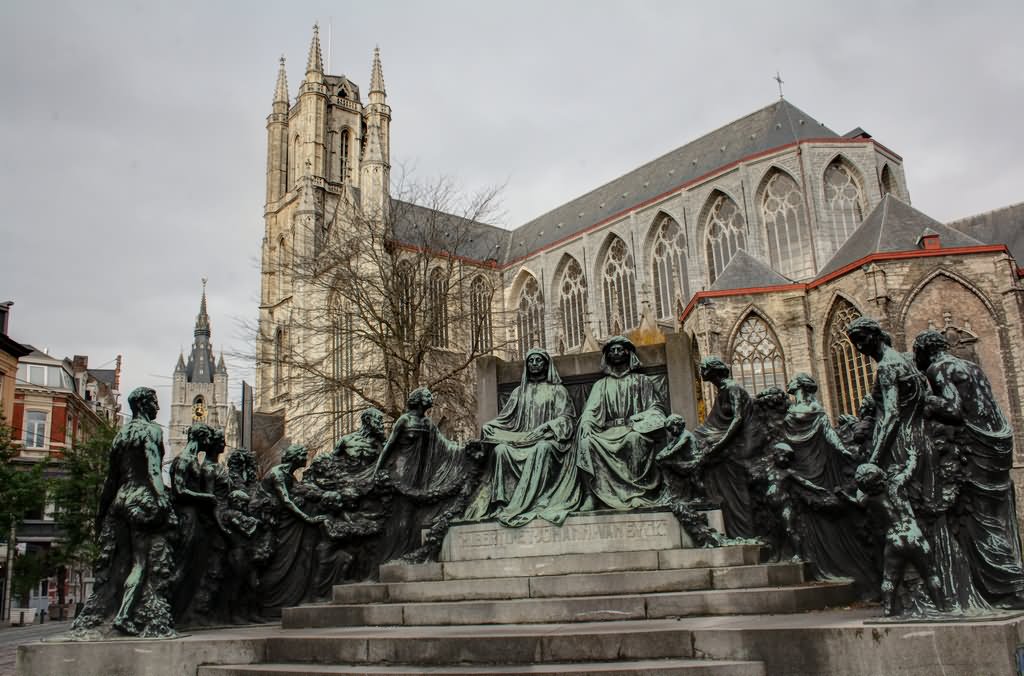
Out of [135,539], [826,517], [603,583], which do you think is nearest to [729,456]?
[826,517]

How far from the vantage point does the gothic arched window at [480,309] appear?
20345 mm

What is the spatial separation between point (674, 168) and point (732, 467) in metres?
40.0

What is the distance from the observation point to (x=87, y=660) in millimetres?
5594

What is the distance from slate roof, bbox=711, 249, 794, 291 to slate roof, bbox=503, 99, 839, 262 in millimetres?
8264

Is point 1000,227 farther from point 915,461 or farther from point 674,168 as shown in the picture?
point 915,461

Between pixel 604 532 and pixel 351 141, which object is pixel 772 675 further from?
pixel 351 141

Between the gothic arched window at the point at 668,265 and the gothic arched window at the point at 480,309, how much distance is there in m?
18.1

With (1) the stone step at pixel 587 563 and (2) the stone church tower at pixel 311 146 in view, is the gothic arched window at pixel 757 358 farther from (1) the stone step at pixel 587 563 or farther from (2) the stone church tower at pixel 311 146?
(2) the stone church tower at pixel 311 146

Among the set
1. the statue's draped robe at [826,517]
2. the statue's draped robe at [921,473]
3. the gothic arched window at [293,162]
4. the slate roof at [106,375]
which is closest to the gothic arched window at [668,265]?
the gothic arched window at [293,162]

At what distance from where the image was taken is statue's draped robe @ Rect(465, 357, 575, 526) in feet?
23.2

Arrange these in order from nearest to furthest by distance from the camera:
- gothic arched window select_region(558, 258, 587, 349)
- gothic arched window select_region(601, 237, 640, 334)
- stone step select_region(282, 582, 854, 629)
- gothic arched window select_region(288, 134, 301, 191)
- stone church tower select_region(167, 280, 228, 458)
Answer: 1. stone step select_region(282, 582, 854, 629)
2. gothic arched window select_region(601, 237, 640, 334)
3. gothic arched window select_region(558, 258, 587, 349)
4. gothic arched window select_region(288, 134, 301, 191)
5. stone church tower select_region(167, 280, 228, 458)

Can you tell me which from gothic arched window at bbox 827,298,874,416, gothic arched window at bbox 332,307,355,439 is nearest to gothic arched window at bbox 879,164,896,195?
gothic arched window at bbox 827,298,874,416

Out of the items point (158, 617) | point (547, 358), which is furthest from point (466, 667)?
point (547, 358)

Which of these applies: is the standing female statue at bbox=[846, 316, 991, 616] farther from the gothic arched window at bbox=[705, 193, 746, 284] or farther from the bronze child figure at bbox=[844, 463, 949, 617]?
the gothic arched window at bbox=[705, 193, 746, 284]
